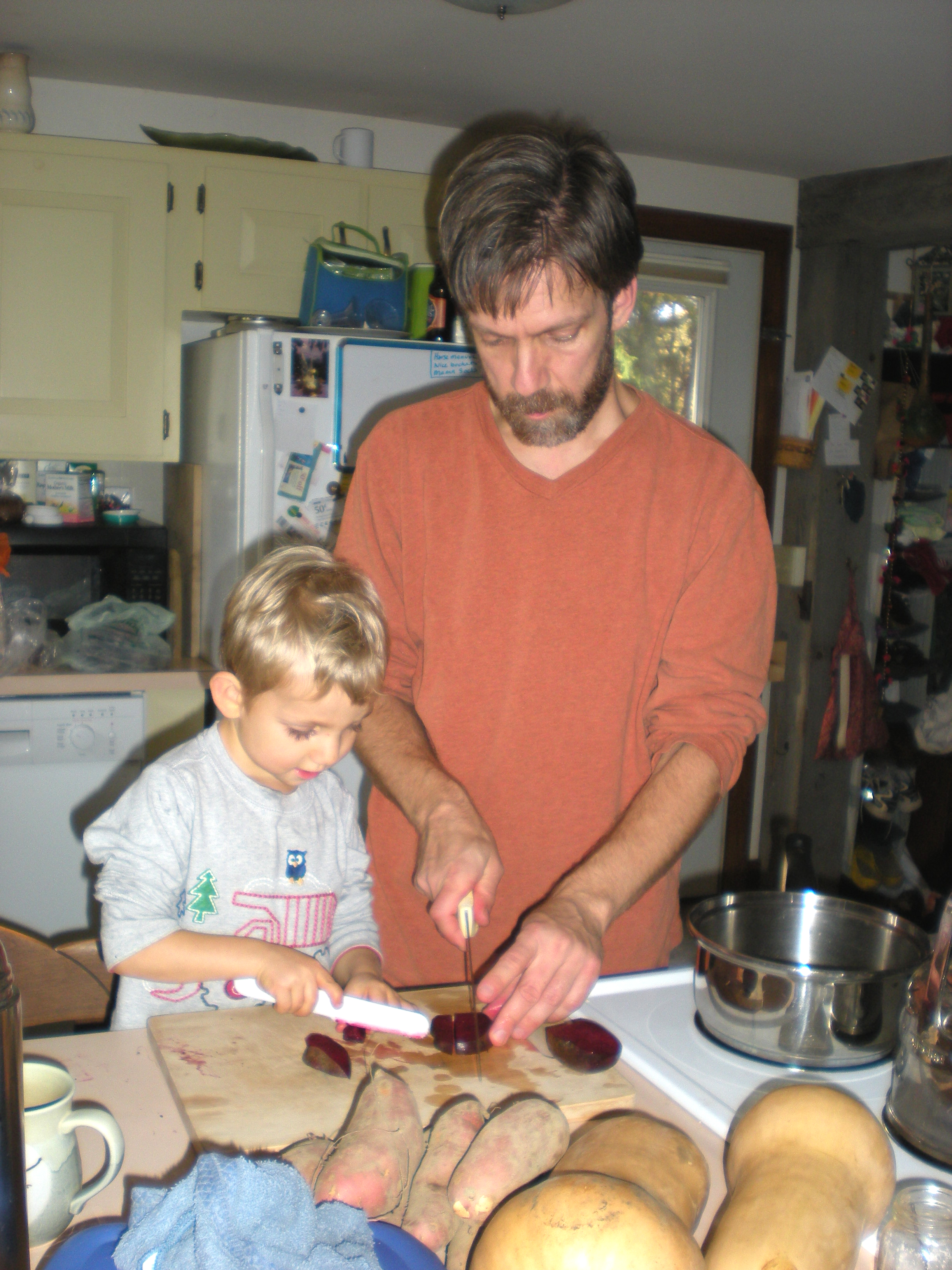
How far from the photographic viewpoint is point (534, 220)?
46.8 inches

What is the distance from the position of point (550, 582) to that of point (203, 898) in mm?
578

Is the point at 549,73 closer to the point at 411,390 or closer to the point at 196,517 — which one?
the point at 411,390

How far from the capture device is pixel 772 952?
107 cm

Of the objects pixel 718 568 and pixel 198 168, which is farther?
pixel 198 168

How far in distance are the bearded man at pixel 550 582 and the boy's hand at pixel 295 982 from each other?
0.18 meters

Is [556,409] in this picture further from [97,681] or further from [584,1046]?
[97,681]

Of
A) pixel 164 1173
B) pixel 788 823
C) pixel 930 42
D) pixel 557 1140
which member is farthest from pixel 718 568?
pixel 788 823

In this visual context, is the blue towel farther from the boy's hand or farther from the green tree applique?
the green tree applique

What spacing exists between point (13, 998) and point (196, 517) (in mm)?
2491

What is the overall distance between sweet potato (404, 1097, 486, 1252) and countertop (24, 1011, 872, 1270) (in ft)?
0.58

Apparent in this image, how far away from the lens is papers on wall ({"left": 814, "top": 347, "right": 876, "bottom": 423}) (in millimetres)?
3504

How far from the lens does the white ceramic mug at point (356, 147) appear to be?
2873 mm

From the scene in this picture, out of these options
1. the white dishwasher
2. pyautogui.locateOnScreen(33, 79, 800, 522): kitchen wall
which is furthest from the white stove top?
pyautogui.locateOnScreen(33, 79, 800, 522): kitchen wall

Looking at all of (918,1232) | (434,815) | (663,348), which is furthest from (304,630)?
(663,348)
